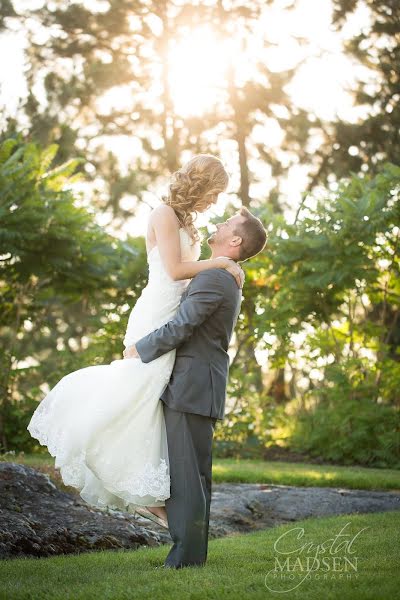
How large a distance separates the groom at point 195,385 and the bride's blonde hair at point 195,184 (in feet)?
0.83

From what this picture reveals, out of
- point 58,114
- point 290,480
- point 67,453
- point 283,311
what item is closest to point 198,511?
point 67,453

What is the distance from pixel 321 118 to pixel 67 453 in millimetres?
16179

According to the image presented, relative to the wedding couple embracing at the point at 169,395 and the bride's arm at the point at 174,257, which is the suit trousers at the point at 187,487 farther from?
the bride's arm at the point at 174,257

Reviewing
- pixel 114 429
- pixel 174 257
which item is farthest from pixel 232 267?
pixel 114 429

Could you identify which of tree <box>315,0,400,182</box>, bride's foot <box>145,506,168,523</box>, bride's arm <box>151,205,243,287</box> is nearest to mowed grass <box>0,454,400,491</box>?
bride's foot <box>145,506,168,523</box>

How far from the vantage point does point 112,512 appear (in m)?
6.69

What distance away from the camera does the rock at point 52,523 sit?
5.54 meters

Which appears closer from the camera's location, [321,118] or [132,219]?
[321,118]

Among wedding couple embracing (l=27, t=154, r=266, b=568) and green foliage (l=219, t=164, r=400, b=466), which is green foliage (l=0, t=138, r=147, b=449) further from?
wedding couple embracing (l=27, t=154, r=266, b=568)

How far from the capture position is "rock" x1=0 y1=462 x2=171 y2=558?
5.54 m

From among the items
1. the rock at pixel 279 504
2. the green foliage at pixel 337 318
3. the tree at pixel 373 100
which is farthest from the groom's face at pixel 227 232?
the tree at pixel 373 100

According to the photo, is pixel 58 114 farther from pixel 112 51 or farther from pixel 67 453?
pixel 67 453

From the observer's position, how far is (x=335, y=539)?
223 inches

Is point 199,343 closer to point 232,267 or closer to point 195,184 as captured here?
point 232,267
